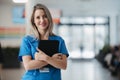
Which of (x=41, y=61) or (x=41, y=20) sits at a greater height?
(x=41, y=20)

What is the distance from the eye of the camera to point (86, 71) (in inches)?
219

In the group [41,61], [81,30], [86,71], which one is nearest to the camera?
[41,61]

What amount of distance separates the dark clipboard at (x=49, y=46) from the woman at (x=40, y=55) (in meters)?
0.03

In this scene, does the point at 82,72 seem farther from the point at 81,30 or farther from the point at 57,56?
the point at 57,56

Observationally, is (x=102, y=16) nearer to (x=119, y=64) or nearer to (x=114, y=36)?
(x=114, y=36)

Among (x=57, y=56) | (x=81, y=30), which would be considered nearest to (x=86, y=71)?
(x=81, y=30)

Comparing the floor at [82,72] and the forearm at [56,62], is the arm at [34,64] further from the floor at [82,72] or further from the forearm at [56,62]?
the floor at [82,72]

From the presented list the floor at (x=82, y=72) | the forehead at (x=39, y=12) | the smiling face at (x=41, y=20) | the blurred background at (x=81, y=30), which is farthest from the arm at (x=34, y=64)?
the floor at (x=82, y=72)

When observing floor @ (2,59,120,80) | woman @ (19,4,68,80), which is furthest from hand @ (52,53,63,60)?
floor @ (2,59,120,80)

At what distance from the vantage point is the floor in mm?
5316

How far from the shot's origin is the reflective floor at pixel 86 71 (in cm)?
529

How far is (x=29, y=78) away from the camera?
1.95 meters

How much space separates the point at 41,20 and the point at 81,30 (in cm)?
329

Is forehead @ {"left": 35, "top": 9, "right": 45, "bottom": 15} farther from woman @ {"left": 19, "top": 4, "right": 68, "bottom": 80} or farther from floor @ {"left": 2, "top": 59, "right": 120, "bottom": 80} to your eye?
floor @ {"left": 2, "top": 59, "right": 120, "bottom": 80}
